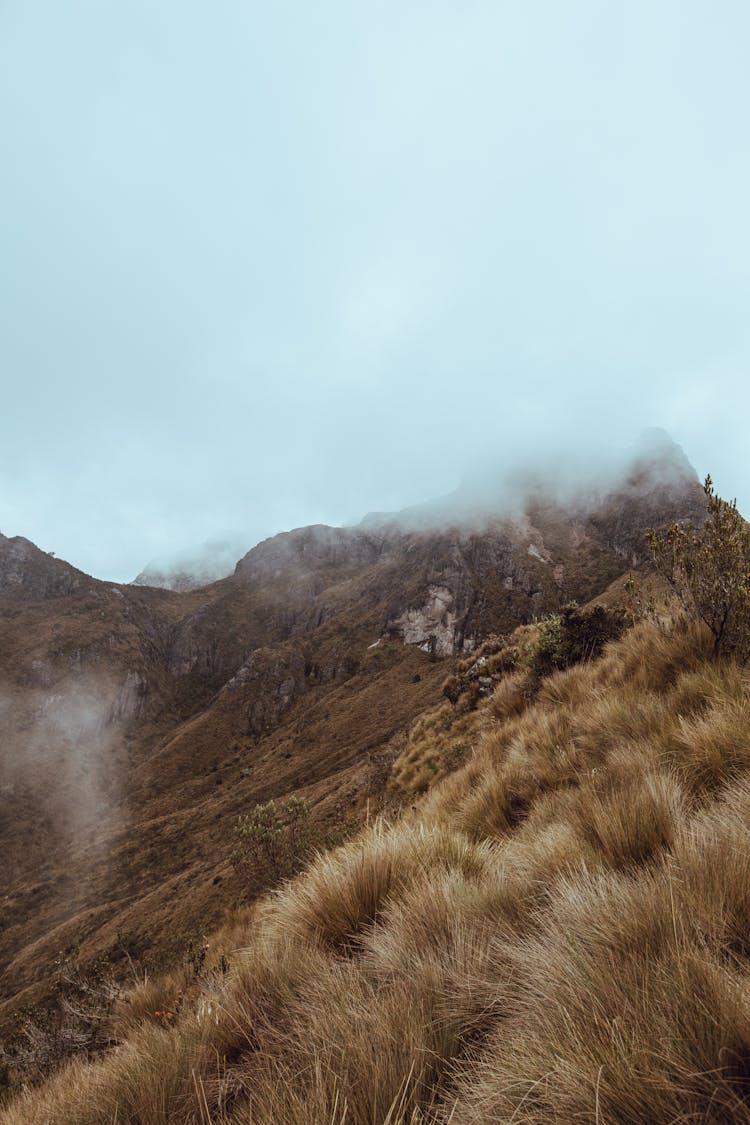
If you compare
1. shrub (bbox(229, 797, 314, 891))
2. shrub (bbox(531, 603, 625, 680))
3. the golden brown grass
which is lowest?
shrub (bbox(229, 797, 314, 891))

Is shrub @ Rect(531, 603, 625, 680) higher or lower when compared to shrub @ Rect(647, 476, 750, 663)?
lower

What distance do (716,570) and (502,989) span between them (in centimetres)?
540

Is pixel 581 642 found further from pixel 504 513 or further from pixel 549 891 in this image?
pixel 504 513

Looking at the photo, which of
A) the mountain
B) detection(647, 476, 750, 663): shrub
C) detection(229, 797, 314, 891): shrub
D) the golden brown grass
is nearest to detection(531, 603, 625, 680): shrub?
detection(647, 476, 750, 663): shrub

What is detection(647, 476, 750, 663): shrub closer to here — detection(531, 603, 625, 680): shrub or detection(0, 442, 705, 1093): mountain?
detection(531, 603, 625, 680): shrub

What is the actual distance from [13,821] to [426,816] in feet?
378

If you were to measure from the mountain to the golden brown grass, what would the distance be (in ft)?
38.6

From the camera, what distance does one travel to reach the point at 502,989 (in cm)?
145

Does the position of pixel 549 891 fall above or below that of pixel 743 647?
above

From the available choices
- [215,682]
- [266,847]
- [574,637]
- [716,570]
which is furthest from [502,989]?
[215,682]

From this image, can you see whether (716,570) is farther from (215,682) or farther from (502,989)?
(215,682)

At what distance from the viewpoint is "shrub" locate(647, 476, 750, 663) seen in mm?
4773

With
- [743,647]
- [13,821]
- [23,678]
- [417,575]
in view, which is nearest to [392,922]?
[743,647]

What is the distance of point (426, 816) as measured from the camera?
4.92 meters
